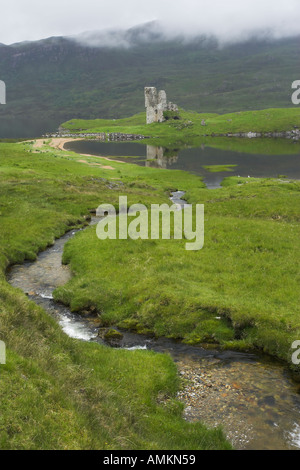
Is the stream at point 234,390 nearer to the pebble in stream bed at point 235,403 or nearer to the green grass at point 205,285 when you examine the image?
the pebble in stream bed at point 235,403

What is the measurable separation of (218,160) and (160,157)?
20289 millimetres

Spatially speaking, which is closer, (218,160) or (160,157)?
(218,160)

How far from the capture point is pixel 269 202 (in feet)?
160

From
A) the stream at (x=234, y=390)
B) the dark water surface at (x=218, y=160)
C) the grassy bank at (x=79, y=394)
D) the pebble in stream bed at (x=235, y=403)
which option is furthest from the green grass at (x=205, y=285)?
the dark water surface at (x=218, y=160)

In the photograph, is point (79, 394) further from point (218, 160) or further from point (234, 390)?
point (218, 160)

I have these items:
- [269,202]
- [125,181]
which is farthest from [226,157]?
[269,202]

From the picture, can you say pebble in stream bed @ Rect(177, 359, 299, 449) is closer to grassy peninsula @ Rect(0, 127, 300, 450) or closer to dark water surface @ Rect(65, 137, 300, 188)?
grassy peninsula @ Rect(0, 127, 300, 450)

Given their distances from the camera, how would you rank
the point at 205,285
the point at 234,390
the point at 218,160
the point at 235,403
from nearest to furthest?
the point at 235,403, the point at 234,390, the point at 205,285, the point at 218,160

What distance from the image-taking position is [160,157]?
417ft

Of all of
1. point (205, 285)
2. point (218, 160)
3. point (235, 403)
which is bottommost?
point (235, 403)

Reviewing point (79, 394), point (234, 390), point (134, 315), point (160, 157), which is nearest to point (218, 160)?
point (160, 157)

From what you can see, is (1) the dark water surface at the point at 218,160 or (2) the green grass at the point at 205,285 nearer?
(2) the green grass at the point at 205,285

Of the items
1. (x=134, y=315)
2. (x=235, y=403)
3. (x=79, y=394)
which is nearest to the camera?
(x=79, y=394)

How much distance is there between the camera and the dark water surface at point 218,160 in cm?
9295
